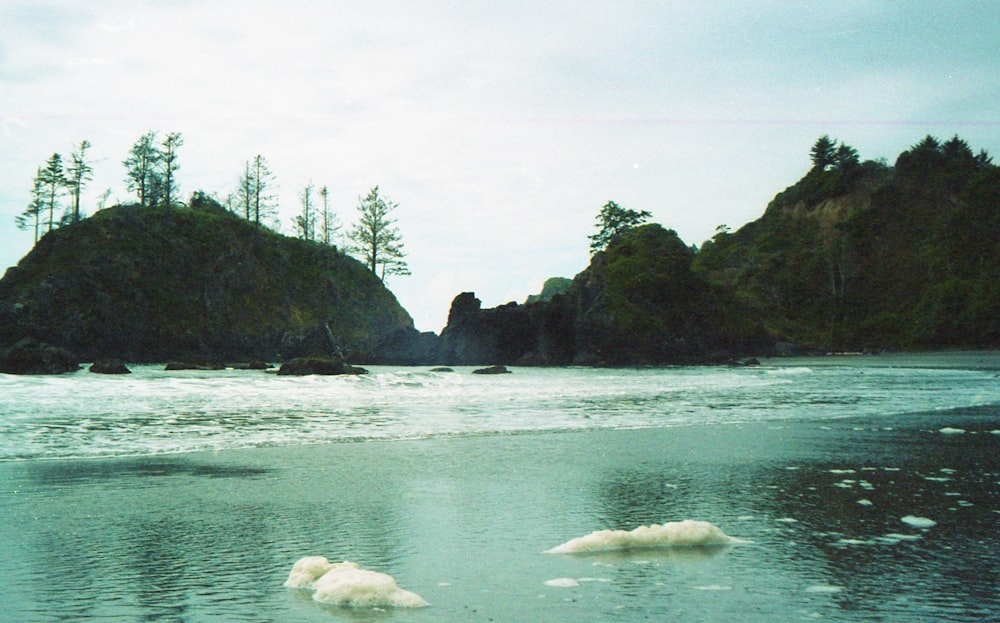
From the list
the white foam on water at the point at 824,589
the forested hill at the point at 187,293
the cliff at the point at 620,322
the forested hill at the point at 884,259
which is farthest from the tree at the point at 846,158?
the white foam on water at the point at 824,589

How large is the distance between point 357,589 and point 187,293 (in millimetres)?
65899

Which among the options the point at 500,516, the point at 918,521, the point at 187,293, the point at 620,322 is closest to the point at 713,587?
the point at 500,516

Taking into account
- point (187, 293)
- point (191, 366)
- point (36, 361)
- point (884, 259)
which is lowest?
point (191, 366)

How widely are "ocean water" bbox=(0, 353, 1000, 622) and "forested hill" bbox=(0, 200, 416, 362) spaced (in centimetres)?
4805

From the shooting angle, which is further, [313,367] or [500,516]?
[313,367]

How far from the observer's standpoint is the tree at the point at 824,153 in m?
107

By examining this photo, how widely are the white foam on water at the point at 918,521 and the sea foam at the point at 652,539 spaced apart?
3.84 feet

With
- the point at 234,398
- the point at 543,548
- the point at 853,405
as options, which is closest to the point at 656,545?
the point at 543,548

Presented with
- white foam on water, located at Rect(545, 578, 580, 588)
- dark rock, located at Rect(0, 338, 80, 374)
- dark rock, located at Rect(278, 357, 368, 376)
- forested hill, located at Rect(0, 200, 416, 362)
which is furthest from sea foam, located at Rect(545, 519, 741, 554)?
forested hill, located at Rect(0, 200, 416, 362)

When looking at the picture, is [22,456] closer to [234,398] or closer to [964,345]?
[234,398]

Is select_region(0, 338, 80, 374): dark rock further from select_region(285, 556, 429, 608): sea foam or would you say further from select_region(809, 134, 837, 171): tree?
select_region(809, 134, 837, 171): tree

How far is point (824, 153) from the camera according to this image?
107m

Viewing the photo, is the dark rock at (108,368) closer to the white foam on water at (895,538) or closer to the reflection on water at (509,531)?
the reflection on water at (509,531)

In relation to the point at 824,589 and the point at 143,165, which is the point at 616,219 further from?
the point at 824,589
